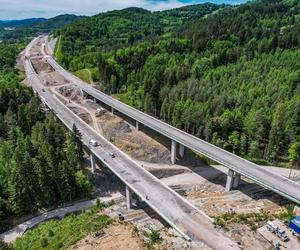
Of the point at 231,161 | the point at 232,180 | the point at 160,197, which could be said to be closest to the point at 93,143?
the point at 160,197

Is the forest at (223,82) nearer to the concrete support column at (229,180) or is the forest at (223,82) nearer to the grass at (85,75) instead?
the grass at (85,75)

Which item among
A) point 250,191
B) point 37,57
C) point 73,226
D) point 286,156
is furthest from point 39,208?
point 37,57

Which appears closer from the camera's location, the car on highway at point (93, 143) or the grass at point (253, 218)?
the grass at point (253, 218)

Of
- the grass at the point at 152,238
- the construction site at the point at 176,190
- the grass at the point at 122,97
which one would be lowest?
the construction site at the point at 176,190

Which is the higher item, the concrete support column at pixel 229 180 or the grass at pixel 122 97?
the grass at pixel 122 97

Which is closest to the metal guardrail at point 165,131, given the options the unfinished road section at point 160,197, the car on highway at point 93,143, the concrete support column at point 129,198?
the unfinished road section at point 160,197

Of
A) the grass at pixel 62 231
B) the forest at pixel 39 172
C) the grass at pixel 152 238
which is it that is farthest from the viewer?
the forest at pixel 39 172

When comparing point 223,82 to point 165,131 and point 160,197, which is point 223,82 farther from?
point 160,197

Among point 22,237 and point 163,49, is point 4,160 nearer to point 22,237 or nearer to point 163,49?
point 22,237
